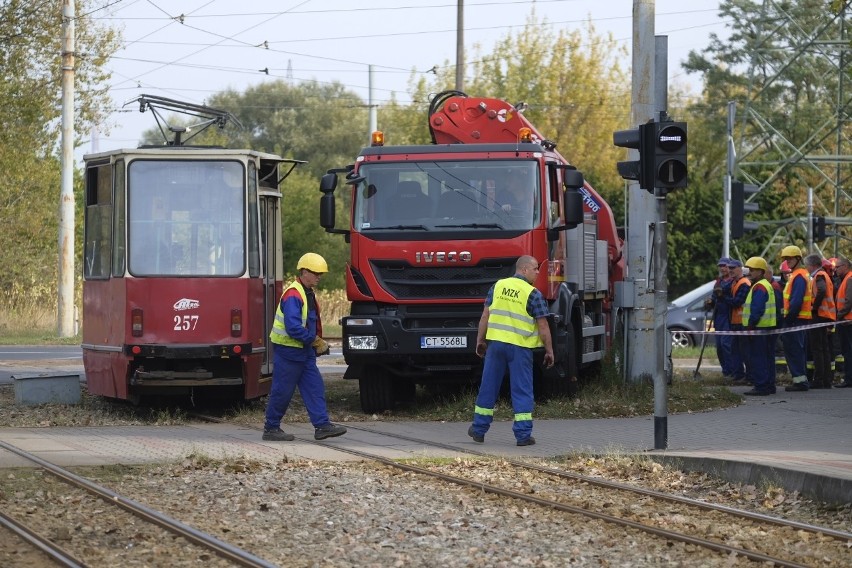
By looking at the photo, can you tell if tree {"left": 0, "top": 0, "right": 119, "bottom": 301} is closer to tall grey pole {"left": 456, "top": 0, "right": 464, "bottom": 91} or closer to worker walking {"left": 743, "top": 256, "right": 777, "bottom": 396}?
tall grey pole {"left": 456, "top": 0, "right": 464, "bottom": 91}

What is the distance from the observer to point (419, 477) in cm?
1159

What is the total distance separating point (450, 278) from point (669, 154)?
4158 mm

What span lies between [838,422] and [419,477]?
20.5 ft

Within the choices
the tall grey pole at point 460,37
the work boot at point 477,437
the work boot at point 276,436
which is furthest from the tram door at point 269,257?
the tall grey pole at point 460,37

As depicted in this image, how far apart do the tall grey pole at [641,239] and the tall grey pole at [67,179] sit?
17300 millimetres

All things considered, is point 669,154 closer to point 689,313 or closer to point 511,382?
point 511,382

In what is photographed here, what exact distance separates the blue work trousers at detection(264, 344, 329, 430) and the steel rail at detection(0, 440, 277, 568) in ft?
8.16

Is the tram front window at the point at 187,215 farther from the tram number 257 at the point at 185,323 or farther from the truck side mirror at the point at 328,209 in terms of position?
the truck side mirror at the point at 328,209

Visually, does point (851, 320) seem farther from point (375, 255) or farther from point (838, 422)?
point (375, 255)

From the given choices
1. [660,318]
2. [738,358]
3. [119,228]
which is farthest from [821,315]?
[119,228]

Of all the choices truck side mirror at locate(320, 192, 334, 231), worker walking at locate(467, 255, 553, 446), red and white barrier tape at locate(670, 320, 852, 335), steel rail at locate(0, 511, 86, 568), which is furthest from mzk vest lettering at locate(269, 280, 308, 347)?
red and white barrier tape at locate(670, 320, 852, 335)

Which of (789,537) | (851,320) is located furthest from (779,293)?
(789,537)

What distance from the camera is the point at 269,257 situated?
17.2 m

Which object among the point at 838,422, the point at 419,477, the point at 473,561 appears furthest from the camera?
the point at 838,422
